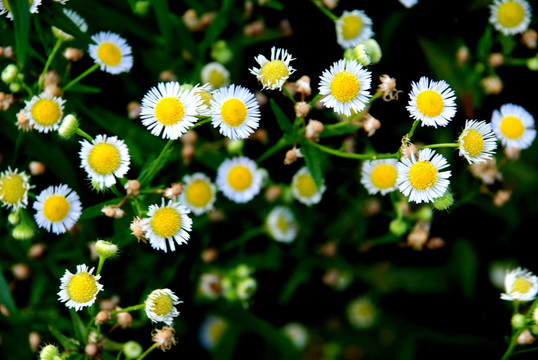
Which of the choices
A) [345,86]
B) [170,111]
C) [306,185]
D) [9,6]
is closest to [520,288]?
Answer: [306,185]

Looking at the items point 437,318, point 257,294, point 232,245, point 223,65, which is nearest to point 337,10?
point 223,65

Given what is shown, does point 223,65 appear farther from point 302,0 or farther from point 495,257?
point 495,257

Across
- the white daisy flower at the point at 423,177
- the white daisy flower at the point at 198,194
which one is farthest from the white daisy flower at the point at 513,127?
the white daisy flower at the point at 198,194

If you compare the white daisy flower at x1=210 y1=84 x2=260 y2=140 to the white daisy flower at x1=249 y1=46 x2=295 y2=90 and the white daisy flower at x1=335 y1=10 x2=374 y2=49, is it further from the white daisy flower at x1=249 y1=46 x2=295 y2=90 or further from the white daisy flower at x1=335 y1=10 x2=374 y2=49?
the white daisy flower at x1=335 y1=10 x2=374 y2=49

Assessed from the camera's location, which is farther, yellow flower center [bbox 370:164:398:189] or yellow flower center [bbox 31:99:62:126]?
yellow flower center [bbox 370:164:398:189]

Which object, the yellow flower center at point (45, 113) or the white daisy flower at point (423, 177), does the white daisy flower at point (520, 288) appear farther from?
the yellow flower center at point (45, 113)

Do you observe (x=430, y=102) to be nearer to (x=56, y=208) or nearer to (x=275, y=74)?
(x=275, y=74)

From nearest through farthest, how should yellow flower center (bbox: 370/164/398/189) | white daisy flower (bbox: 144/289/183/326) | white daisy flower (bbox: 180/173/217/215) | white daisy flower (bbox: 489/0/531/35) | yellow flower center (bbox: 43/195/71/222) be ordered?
white daisy flower (bbox: 144/289/183/326)
yellow flower center (bbox: 43/195/71/222)
yellow flower center (bbox: 370/164/398/189)
white daisy flower (bbox: 180/173/217/215)
white daisy flower (bbox: 489/0/531/35)

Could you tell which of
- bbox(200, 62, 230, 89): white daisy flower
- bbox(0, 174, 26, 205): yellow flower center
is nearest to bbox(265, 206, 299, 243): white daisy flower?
bbox(200, 62, 230, 89): white daisy flower
